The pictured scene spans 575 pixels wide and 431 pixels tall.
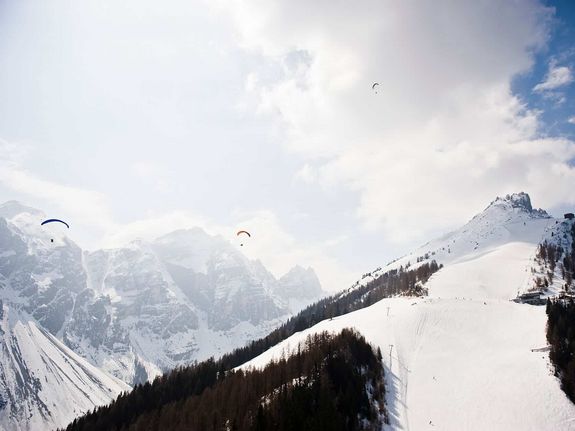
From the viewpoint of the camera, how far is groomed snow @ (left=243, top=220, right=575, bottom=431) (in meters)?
75.8

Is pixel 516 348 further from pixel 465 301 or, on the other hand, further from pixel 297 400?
pixel 297 400

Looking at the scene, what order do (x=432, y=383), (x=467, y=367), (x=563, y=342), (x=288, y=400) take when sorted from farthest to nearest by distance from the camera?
(x=467, y=367), (x=563, y=342), (x=432, y=383), (x=288, y=400)

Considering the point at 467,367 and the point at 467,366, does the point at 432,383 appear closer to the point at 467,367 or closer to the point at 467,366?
the point at 467,367

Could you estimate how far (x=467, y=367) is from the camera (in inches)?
3807

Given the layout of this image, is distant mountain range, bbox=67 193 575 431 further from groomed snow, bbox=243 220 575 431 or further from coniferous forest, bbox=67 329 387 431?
coniferous forest, bbox=67 329 387 431

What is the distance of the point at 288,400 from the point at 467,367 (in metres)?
45.4

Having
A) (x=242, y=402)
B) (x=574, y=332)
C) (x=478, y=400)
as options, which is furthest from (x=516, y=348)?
(x=242, y=402)

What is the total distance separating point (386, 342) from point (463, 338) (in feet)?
70.3

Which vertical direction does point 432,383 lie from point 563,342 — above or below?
below

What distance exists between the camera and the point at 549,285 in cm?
19450

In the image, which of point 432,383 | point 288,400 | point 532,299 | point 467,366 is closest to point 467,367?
point 467,366

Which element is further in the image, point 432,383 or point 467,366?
point 467,366

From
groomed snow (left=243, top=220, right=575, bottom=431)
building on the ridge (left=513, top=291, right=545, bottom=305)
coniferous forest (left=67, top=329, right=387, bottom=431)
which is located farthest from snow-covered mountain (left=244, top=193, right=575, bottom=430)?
building on the ridge (left=513, top=291, right=545, bottom=305)

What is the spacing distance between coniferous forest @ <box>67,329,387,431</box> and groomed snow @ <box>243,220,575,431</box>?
573 cm
